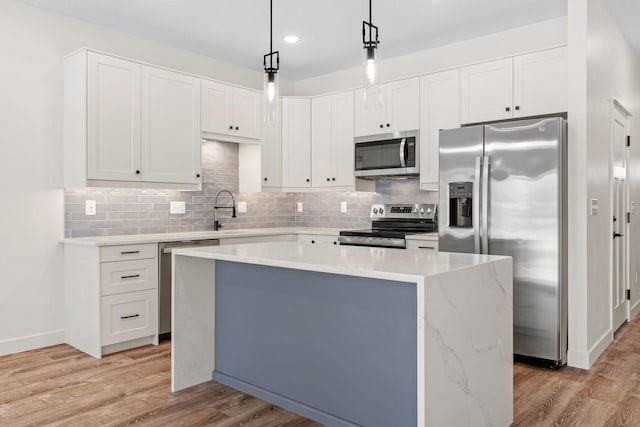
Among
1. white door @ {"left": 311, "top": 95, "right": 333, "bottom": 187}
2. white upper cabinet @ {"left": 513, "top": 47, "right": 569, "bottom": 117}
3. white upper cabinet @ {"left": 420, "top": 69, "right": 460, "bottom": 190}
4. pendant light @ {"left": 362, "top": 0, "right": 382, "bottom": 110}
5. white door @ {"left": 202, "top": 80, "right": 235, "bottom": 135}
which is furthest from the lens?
white door @ {"left": 311, "top": 95, "right": 333, "bottom": 187}

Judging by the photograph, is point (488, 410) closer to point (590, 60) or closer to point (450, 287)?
point (450, 287)

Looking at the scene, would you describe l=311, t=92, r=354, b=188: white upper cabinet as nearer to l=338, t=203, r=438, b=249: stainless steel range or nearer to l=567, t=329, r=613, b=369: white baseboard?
l=338, t=203, r=438, b=249: stainless steel range

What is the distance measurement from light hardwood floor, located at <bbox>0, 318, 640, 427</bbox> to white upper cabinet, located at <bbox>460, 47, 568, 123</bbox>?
2.03m

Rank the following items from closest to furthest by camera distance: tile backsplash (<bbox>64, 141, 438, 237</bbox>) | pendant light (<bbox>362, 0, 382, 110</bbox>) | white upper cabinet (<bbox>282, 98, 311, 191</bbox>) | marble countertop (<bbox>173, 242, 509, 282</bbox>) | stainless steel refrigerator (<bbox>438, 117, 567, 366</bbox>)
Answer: marble countertop (<bbox>173, 242, 509, 282</bbox>)
pendant light (<bbox>362, 0, 382, 110</bbox>)
stainless steel refrigerator (<bbox>438, 117, 567, 366</bbox>)
tile backsplash (<bbox>64, 141, 438, 237</bbox>)
white upper cabinet (<bbox>282, 98, 311, 191</bbox>)

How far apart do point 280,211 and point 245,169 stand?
84cm

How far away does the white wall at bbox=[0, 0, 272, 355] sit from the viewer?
375 centimetres

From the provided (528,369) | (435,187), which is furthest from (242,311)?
(435,187)

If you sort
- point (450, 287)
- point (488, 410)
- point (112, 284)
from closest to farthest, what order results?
1. point (450, 287)
2. point (488, 410)
3. point (112, 284)

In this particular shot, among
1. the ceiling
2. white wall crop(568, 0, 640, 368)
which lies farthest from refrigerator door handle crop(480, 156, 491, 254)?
the ceiling

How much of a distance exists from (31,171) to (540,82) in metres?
4.14

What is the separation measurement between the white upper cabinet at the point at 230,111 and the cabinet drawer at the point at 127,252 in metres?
1.30

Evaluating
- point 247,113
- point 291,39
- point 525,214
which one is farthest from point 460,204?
point 247,113

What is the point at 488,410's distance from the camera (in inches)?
90.4

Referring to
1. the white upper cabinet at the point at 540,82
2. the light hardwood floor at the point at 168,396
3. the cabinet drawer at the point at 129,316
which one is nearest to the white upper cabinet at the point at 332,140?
the white upper cabinet at the point at 540,82
